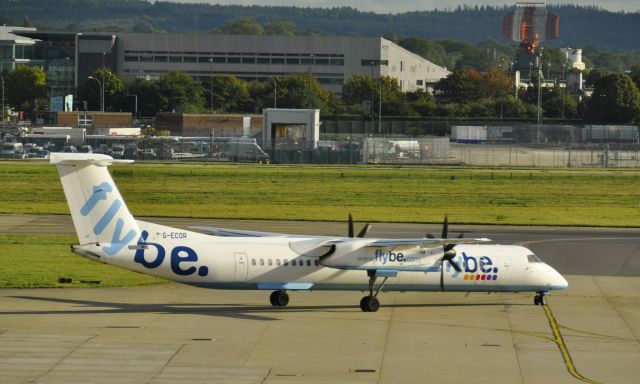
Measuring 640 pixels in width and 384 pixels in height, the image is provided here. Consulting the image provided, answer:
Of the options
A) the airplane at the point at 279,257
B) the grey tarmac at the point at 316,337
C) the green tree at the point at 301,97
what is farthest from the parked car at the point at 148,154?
the airplane at the point at 279,257

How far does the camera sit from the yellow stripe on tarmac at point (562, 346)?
32.6 meters

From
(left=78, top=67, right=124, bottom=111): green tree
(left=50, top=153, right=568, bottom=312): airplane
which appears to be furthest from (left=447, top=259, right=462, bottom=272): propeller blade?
(left=78, top=67, right=124, bottom=111): green tree

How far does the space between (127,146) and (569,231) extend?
7539cm

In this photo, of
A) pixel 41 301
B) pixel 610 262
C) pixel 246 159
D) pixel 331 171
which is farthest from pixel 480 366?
pixel 246 159

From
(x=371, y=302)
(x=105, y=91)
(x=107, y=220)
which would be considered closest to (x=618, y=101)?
(x=105, y=91)

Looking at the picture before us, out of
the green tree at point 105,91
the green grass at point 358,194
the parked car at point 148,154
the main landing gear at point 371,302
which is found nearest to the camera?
the main landing gear at point 371,302

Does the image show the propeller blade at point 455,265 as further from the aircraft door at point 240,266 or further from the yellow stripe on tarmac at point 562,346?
the aircraft door at point 240,266

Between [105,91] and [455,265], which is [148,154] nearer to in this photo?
[105,91]

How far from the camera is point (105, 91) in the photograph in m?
196

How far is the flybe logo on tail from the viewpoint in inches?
1549

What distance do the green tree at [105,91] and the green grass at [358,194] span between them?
80270mm

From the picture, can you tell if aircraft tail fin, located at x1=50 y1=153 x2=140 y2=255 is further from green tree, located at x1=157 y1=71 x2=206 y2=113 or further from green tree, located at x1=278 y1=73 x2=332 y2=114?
green tree, located at x1=278 y1=73 x2=332 y2=114

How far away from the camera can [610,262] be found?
188 ft

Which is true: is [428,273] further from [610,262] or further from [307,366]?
[610,262]
